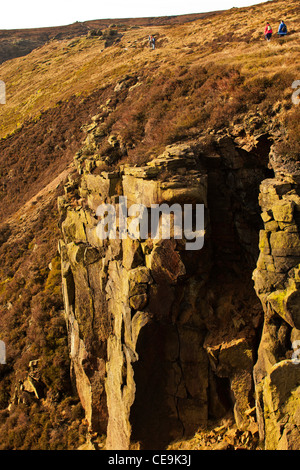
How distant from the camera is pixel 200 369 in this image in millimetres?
14961

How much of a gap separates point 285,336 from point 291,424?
2.59m

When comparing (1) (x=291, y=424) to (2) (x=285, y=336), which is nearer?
(1) (x=291, y=424)

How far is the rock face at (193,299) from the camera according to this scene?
1227 cm

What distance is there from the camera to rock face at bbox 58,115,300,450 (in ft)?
40.2

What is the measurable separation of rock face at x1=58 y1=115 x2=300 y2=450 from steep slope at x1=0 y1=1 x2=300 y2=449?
0.05 meters

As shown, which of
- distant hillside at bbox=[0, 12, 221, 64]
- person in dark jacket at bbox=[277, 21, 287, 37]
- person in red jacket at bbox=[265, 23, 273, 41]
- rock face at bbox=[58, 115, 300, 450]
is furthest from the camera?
distant hillside at bbox=[0, 12, 221, 64]

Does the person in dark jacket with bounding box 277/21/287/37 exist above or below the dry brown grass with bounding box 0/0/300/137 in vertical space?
below

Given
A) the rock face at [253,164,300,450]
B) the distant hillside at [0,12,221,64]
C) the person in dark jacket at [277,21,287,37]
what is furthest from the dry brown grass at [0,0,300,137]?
the distant hillside at [0,12,221,64]

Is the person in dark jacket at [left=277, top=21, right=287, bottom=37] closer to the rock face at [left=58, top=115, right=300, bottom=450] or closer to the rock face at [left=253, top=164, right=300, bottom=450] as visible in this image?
the rock face at [left=58, top=115, right=300, bottom=450]

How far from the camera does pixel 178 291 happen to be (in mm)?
14570

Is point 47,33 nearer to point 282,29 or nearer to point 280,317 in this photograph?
point 282,29

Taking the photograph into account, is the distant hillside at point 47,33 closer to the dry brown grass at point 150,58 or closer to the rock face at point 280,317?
the dry brown grass at point 150,58
